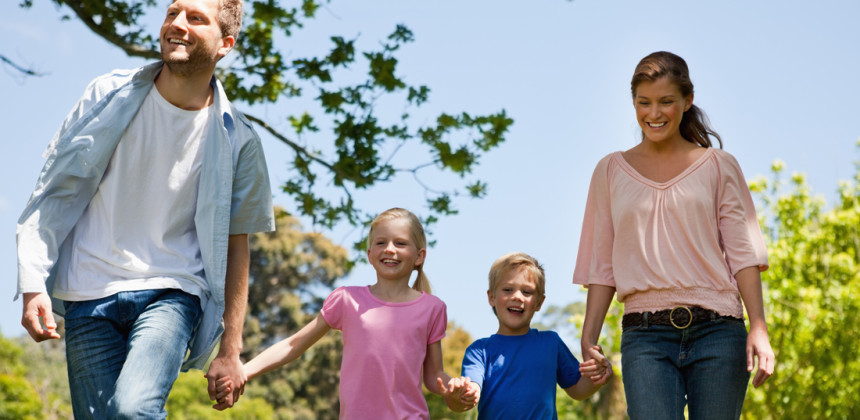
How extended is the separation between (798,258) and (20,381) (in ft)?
64.3

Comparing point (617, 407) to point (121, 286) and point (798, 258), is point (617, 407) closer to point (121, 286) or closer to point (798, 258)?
point (798, 258)

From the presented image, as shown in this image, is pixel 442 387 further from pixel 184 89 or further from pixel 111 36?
pixel 111 36

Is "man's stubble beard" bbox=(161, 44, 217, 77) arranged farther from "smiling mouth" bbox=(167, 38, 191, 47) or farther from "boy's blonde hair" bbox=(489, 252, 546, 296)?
"boy's blonde hair" bbox=(489, 252, 546, 296)

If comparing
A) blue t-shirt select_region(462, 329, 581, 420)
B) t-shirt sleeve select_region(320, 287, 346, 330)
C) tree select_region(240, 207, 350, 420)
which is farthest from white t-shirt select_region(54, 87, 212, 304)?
tree select_region(240, 207, 350, 420)

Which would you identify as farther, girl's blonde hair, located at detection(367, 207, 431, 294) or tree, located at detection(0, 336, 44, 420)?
tree, located at detection(0, 336, 44, 420)

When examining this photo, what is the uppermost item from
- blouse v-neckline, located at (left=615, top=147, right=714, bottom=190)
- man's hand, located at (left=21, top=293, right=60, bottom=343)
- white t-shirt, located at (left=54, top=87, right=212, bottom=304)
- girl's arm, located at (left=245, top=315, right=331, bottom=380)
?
blouse v-neckline, located at (left=615, top=147, right=714, bottom=190)

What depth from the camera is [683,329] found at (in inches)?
140

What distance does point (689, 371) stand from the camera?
3.58m

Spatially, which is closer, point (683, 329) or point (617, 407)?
point (683, 329)

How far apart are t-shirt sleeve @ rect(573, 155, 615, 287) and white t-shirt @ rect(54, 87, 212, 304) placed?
1.50m

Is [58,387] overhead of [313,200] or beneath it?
beneath

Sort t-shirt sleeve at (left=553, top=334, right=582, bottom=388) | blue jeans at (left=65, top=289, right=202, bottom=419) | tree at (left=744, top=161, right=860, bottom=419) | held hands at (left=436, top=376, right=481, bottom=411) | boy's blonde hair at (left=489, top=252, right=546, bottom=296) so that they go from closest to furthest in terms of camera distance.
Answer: blue jeans at (left=65, top=289, right=202, bottom=419), held hands at (left=436, top=376, right=481, bottom=411), t-shirt sleeve at (left=553, top=334, right=582, bottom=388), boy's blonde hair at (left=489, top=252, right=546, bottom=296), tree at (left=744, top=161, right=860, bottom=419)

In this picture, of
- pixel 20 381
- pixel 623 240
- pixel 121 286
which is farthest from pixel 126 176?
pixel 20 381

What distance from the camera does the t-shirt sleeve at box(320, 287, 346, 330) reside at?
405 cm
